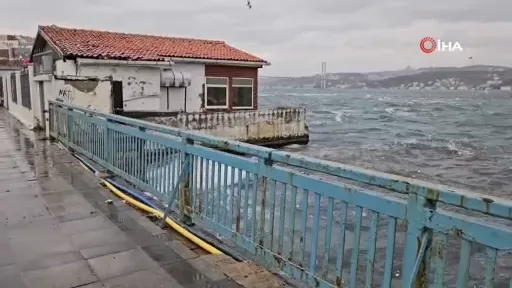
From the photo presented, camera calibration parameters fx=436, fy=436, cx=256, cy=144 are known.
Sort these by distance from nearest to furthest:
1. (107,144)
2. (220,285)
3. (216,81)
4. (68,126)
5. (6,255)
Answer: (220,285) < (6,255) < (107,144) < (68,126) < (216,81)

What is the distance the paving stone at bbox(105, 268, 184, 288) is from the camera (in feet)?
11.2

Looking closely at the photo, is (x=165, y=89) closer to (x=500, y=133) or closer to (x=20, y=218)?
(x=20, y=218)

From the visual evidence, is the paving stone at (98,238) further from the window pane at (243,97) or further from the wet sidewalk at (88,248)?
the window pane at (243,97)

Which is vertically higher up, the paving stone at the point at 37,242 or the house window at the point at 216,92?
the house window at the point at 216,92

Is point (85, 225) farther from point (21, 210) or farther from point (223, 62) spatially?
point (223, 62)

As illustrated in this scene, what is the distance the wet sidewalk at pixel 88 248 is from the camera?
11.6 ft

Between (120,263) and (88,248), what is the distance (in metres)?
0.55

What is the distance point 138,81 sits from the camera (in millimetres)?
17656

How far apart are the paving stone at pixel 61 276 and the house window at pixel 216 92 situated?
17.8 m

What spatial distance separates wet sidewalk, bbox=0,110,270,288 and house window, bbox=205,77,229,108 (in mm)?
14773

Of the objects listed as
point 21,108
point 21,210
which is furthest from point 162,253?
point 21,108

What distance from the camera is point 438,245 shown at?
224 cm

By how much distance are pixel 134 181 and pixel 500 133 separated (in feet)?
117

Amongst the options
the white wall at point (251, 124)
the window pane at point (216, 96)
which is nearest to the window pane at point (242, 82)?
the window pane at point (216, 96)
